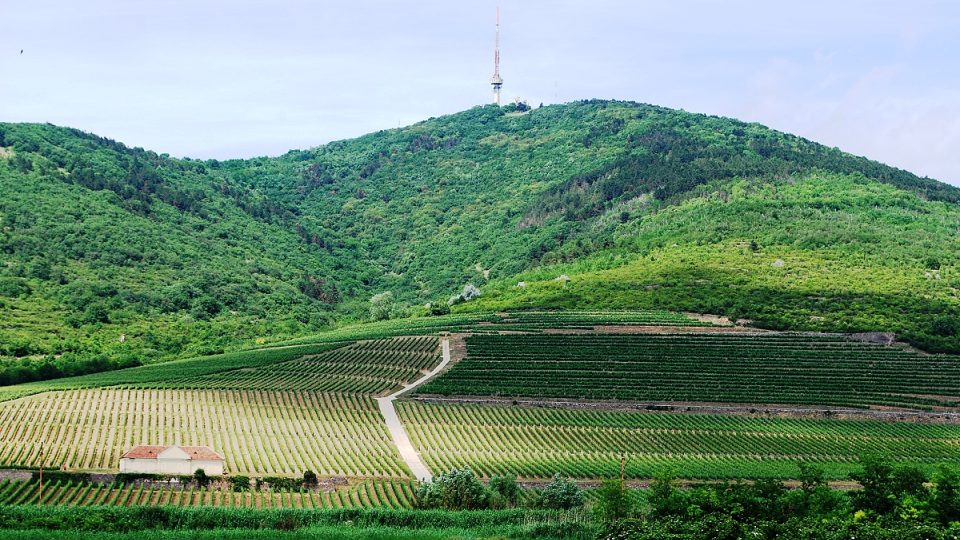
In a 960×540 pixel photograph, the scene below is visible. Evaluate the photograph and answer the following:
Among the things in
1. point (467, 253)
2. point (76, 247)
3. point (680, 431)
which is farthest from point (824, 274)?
point (76, 247)

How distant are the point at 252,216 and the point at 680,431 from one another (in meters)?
127

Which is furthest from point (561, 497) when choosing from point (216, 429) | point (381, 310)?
point (381, 310)

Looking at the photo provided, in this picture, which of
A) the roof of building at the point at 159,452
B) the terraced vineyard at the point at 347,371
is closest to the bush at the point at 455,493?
the roof of building at the point at 159,452

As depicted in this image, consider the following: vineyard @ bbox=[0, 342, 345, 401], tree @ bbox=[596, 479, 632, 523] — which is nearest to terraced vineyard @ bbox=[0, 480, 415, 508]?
tree @ bbox=[596, 479, 632, 523]

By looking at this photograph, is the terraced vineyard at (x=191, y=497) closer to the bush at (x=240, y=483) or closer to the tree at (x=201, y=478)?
the bush at (x=240, y=483)

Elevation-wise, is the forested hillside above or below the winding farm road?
above

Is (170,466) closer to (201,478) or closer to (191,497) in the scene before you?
(201,478)

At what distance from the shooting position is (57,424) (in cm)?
7594

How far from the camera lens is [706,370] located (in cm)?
9525

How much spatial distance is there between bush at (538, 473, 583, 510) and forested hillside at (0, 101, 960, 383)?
50316 mm

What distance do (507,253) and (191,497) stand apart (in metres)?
115

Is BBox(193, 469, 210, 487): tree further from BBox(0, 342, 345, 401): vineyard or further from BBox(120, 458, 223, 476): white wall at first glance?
BBox(0, 342, 345, 401): vineyard

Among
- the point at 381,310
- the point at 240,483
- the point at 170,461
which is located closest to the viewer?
the point at 240,483

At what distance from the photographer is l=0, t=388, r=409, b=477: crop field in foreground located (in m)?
68.0
